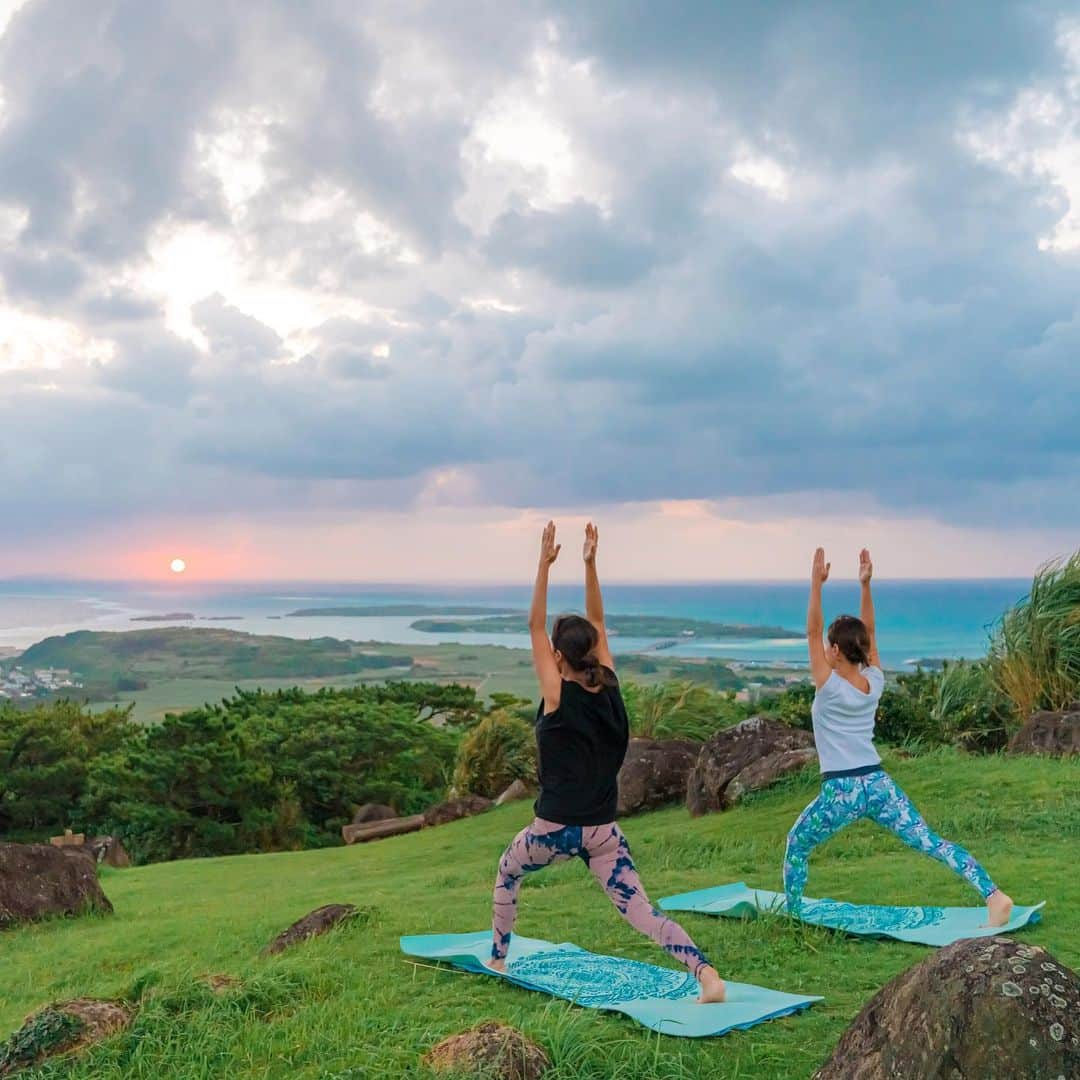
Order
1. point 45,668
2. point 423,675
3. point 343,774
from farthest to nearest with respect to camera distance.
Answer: point 45,668 → point 423,675 → point 343,774

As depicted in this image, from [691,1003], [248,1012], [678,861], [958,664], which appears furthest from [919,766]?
[248,1012]

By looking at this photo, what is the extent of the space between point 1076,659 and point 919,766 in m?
4.30

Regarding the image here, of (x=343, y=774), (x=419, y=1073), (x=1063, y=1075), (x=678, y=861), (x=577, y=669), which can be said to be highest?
(x=577, y=669)

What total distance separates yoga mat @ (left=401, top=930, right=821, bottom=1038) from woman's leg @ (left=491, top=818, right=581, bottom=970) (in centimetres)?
18

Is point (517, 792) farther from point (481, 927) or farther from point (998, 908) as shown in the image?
point (998, 908)

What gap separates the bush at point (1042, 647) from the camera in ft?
50.3

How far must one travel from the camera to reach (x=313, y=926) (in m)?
7.11

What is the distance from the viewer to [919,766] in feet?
40.8

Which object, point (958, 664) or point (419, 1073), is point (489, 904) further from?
point (958, 664)

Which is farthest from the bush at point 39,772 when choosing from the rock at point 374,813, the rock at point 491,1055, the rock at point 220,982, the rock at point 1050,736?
the rock at point 491,1055

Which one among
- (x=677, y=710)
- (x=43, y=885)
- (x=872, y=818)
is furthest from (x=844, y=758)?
(x=677, y=710)

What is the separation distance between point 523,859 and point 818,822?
2244 millimetres

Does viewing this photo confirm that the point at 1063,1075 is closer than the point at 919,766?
Yes

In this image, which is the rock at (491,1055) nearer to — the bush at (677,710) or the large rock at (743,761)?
the large rock at (743,761)
